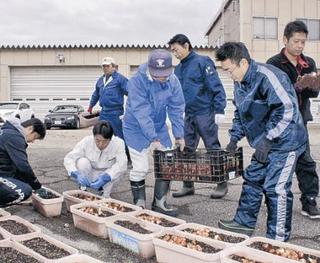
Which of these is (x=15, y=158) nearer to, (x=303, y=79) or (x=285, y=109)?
(x=285, y=109)

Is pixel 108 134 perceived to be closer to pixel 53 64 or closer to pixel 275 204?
pixel 275 204

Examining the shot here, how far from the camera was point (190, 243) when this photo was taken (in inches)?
128

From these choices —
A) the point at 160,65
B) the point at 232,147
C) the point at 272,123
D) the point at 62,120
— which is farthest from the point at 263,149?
the point at 62,120

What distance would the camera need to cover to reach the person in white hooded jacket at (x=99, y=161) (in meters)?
4.74

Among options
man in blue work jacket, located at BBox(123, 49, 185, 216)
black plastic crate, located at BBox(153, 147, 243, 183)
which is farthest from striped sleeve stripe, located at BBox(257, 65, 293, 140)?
man in blue work jacket, located at BBox(123, 49, 185, 216)

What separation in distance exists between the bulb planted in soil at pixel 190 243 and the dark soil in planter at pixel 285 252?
0.30 meters

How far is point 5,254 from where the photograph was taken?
10.2 ft

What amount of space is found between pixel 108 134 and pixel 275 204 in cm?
198

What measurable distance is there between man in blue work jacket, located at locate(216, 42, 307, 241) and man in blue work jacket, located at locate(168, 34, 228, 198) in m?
1.53

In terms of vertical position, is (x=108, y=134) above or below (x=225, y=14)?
below

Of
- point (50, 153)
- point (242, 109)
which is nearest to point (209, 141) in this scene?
point (242, 109)

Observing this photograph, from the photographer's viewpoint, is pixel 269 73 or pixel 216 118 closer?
pixel 269 73

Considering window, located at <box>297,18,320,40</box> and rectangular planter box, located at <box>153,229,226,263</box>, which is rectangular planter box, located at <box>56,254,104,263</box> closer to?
rectangular planter box, located at <box>153,229,226,263</box>

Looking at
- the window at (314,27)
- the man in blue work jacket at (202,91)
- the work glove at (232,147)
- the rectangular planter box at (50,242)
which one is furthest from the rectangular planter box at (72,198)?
the window at (314,27)
